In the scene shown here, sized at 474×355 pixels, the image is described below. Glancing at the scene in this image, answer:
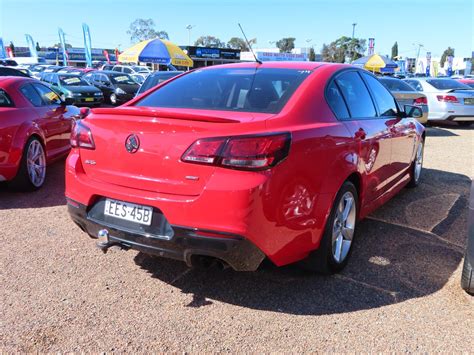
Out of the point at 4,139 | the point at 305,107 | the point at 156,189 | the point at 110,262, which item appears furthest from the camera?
the point at 4,139

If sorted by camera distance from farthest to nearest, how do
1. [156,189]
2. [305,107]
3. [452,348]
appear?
[305,107] < [156,189] < [452,348]

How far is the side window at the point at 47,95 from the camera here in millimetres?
6168

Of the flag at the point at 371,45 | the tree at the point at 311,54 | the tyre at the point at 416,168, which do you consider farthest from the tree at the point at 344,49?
the tyre at the point at 416,168

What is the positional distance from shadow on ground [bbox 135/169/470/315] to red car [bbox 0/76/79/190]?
249 centimetres

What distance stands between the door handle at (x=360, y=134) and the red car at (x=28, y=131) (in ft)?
12.9

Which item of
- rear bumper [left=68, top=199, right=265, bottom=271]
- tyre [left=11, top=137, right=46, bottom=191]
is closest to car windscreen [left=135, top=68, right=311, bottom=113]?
rear bumper [left=68, top=199, right=265, bottom=271]

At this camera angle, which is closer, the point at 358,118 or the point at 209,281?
the point at 209,281

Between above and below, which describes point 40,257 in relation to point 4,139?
below

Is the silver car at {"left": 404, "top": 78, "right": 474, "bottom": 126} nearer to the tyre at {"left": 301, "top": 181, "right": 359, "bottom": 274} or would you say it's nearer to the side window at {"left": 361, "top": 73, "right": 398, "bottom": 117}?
the side window at {"left": 361, "top": 73, "right": 398, "bottom": 117}

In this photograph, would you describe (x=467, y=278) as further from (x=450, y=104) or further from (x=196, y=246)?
(x=450, y=104)

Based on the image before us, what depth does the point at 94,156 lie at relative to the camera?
9.55 feet

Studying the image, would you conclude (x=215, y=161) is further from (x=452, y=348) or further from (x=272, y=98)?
(x=452, y=348)

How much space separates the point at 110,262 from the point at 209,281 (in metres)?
0.87

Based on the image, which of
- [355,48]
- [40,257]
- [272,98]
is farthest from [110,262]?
[355,48]
